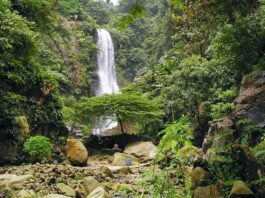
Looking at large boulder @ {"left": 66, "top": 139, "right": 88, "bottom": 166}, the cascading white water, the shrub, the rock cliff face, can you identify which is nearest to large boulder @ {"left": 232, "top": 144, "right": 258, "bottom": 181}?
the rock cliff face

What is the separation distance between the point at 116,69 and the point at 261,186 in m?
28.8

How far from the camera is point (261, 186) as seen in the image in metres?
4.98

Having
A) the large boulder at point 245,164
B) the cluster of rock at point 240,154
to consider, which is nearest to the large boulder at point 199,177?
the cluster of rock at point 240,154

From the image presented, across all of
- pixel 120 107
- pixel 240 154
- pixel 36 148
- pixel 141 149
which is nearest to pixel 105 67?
pixel 120 107

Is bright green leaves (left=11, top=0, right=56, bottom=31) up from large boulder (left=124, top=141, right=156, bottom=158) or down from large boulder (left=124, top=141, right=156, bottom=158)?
up

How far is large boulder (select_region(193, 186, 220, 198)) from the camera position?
5201 mm

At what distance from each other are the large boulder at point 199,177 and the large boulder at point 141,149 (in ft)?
37.3

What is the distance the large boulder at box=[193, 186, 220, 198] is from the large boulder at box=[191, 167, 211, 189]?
1.37 feet

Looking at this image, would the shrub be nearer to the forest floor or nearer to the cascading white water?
the forest floor

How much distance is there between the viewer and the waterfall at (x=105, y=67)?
29.9m

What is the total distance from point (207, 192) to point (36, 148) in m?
7.57

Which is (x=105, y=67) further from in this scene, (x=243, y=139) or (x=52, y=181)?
(x=243, y=139)

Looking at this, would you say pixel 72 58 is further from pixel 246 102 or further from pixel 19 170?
pixel 246 102

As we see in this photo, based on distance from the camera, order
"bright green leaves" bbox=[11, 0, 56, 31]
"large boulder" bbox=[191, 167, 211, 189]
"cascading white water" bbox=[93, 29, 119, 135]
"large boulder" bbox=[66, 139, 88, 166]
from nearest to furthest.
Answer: "large boulder" bbox=[191, 167, 211, 189] → "large boulder" bbox=[66, 139, 88, 166] → "bright green leaves" bbox=[11, 0, 56, 31] → "cascading white water" bbox=[93, 29, 119, 135]
